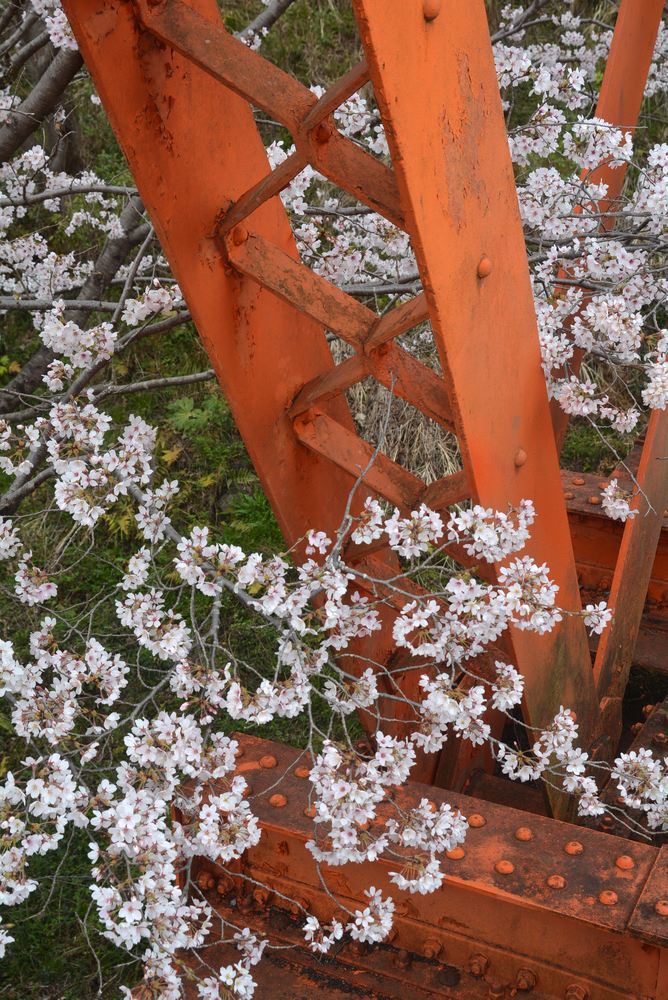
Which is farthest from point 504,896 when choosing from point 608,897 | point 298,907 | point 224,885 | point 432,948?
point 224,885

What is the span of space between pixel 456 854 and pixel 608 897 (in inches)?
14.0

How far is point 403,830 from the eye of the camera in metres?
2.39

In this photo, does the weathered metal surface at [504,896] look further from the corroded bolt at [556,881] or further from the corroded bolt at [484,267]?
the corroded bolt at [484,267]

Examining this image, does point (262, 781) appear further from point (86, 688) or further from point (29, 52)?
point (29, 52)

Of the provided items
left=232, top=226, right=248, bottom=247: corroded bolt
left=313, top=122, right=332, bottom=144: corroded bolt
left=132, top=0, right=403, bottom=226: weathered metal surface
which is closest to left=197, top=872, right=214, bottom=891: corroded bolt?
left=232, top=226, right=248, bottom=247: corroded bolt

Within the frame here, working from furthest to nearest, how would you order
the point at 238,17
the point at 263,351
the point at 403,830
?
the point at 238,17
the point at 263,351
the point at 403,830

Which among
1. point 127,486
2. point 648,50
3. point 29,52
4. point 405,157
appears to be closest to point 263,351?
point 127,486

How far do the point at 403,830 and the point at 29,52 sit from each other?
3.02m

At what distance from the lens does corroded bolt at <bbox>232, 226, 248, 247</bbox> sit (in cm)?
236

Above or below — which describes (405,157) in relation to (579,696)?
above

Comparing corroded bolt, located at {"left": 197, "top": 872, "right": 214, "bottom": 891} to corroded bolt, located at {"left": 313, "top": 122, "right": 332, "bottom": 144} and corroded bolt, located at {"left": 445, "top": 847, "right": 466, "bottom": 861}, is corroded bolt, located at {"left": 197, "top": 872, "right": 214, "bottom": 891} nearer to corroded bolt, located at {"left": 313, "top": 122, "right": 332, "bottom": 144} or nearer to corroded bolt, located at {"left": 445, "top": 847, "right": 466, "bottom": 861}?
corroded bolt, located at {"left": 445, "top": 847, "right": 466, "bottom": 861}

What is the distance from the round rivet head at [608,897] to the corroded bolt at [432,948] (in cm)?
47

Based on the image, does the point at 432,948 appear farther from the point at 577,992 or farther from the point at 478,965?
the point at 577,992

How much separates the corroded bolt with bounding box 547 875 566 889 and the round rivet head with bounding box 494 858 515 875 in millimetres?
85
